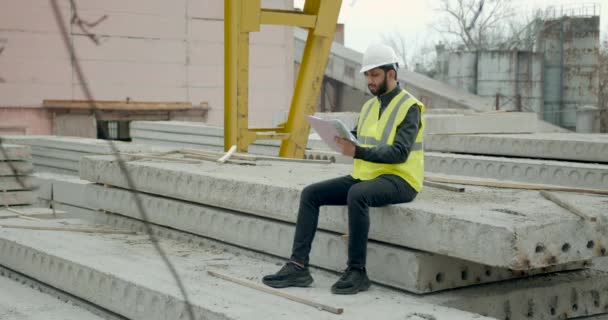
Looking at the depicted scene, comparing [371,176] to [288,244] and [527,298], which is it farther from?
[527,298]

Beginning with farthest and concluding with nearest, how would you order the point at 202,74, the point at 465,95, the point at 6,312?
1. the point at 465,95
2. the point at 202,74
3. the point at 6,312

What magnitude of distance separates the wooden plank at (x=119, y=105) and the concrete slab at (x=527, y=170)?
39.7 feet

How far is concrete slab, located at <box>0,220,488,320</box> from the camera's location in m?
5.18

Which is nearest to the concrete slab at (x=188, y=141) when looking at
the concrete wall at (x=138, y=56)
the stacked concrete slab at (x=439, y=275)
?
the concrete wall at (x=138, y=56)

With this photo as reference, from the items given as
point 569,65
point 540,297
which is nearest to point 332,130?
point 540,297

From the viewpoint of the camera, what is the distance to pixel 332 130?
5496 millimetres

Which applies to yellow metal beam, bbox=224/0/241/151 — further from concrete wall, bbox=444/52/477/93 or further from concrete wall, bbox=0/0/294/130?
concrete wall, bbox=444/52/477/93

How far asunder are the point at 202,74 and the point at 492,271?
1832cm

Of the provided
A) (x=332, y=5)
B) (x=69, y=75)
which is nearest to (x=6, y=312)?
(x=332, y=5)

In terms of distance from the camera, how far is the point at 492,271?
600 cm

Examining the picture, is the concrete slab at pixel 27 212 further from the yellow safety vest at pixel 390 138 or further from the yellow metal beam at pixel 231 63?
the yellow safety vest at pixel 390 138

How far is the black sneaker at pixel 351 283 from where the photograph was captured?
5.50 metres

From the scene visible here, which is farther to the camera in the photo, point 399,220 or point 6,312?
point 6,312

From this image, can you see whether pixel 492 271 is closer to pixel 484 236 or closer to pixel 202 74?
pixel 484 236
